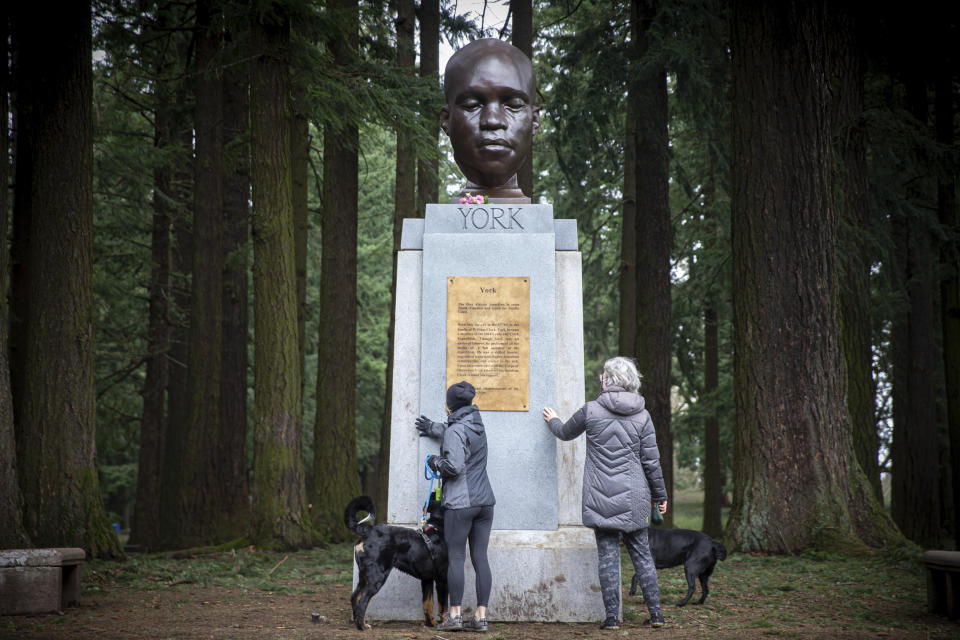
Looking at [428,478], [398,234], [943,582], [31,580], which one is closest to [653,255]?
[398,234]

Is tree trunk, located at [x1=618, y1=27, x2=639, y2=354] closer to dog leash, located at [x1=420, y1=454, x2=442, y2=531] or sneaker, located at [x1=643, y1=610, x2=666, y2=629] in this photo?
dog leash, located at [x1=420, y1=454, x2=442, y2=531]

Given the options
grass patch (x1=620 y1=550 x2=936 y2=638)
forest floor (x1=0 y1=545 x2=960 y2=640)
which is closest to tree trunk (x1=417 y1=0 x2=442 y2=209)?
forest floor (x1=0 y1=545 x2=960 y2=640)

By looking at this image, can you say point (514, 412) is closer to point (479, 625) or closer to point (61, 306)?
point (479, 625)

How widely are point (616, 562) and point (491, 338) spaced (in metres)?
1.90

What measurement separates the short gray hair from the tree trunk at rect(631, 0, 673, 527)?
8.04 meters

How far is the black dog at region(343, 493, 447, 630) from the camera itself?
591 centimetres

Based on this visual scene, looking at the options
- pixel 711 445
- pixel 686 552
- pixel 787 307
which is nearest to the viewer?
pixel 686 552

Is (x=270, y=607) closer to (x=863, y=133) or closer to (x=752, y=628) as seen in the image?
(x=752, y=628)

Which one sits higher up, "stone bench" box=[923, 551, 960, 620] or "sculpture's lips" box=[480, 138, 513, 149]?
"sculpture's lips" box=[480, 138, 513, 149]

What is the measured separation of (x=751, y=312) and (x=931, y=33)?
8349 mm

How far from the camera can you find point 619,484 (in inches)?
238

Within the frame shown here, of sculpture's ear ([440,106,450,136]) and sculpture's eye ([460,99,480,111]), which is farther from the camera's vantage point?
sculpture's ear ([440,106,450,136])

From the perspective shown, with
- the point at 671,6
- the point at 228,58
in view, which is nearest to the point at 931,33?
the point at 671,6

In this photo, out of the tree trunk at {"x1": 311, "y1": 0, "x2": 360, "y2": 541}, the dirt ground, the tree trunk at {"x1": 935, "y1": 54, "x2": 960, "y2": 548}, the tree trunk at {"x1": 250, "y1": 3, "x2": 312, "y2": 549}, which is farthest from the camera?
the tree trunk at {"x1": 935, "y1": 54, "x2": 960, "y2": 548}
